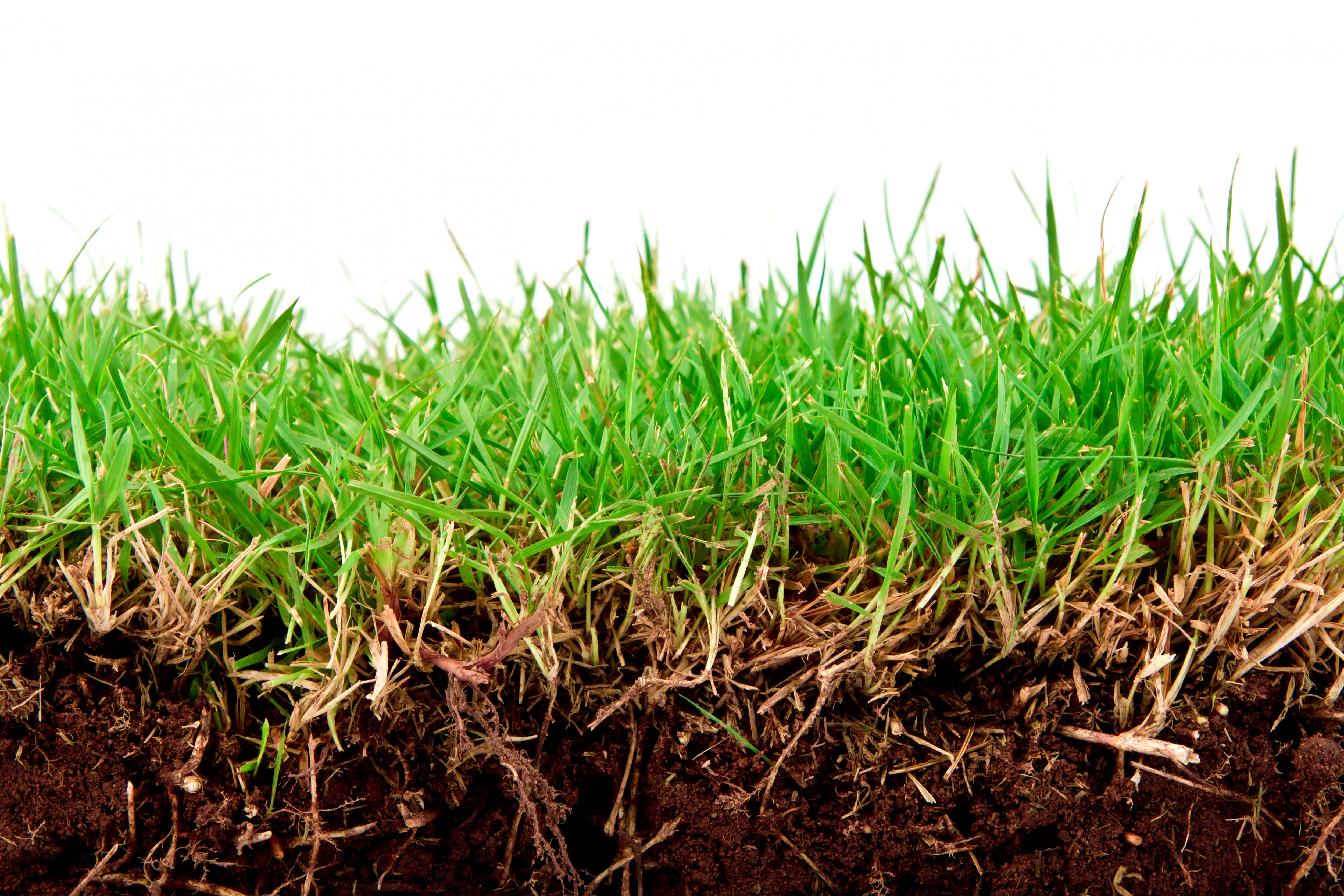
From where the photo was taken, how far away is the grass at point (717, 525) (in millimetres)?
→ 1210

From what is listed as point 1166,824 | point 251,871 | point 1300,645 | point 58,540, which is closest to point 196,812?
point 251,871

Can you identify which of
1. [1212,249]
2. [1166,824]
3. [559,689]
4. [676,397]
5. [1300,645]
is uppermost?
[1212,249]

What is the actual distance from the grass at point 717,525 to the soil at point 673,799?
0.16ft

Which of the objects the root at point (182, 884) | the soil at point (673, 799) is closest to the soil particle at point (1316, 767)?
the soil at point (673, 799)

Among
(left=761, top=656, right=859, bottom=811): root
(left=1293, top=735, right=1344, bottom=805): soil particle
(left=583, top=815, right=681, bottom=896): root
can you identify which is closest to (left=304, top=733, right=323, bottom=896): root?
(left=583, top=815, right=681, bottom=896): root

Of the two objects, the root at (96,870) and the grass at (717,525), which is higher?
the grass at (717,525)

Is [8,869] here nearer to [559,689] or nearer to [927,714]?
[559,689]

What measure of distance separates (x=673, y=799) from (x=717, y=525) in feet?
1.02

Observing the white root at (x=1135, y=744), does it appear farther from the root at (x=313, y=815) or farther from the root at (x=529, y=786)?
the root at (x=313, y=815)

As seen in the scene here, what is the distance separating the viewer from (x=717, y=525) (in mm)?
1258

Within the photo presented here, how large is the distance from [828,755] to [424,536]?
0.52 m

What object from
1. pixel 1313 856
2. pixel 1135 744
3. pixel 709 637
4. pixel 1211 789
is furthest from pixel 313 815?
pixel 1313 856

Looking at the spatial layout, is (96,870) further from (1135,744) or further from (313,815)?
(1135,744)

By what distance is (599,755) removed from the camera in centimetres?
125
